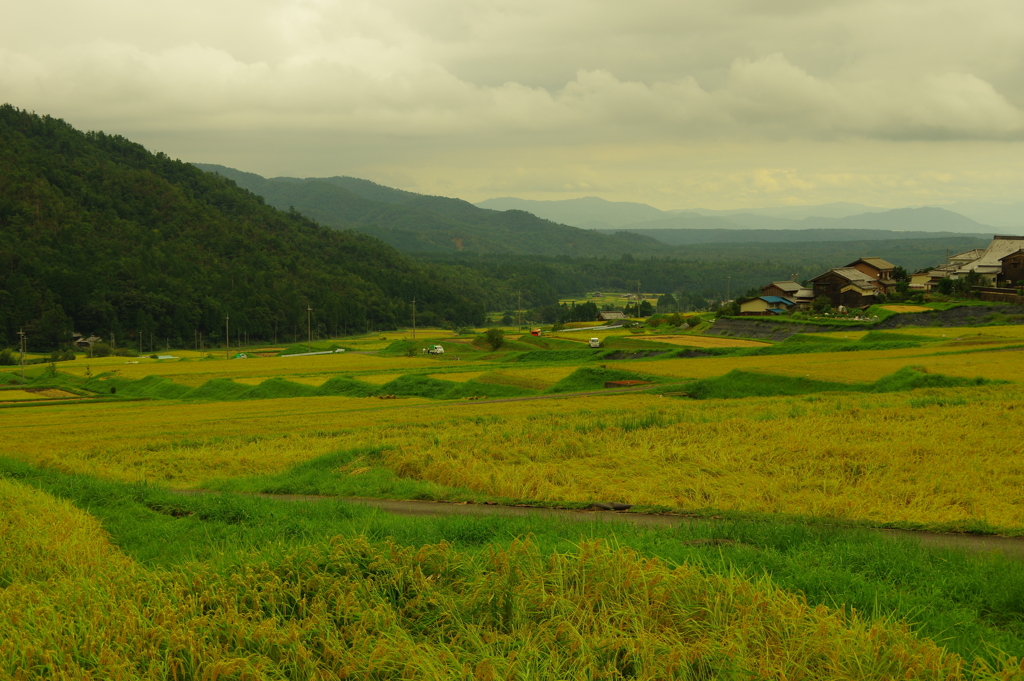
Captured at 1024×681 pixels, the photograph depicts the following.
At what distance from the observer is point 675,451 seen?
15.2 m

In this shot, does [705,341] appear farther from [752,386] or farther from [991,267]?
[991,267]

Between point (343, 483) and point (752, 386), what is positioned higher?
point (343, 483)

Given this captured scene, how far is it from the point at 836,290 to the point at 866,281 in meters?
2.81

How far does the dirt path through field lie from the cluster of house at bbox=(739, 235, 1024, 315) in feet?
185

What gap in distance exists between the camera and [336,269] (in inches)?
4884

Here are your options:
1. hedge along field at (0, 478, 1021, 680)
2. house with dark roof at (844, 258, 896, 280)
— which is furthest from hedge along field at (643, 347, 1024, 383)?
house with dark roof at (844, 258, 896, 280)

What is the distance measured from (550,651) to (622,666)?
1.77ft

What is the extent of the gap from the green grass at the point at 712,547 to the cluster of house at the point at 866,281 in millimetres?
58519

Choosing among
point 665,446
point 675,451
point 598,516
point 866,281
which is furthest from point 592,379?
point 866,281

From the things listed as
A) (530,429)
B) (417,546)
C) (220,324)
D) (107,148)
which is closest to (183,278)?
(220,324)

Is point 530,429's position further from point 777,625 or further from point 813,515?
point 777,625

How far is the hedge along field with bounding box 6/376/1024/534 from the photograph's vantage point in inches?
450

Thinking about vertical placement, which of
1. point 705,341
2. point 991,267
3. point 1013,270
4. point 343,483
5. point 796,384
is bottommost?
point 705,341

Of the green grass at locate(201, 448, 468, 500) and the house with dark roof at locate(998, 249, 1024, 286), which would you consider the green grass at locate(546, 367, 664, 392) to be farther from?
the house with dark roof at locate(998, 249, 1024, 286)
